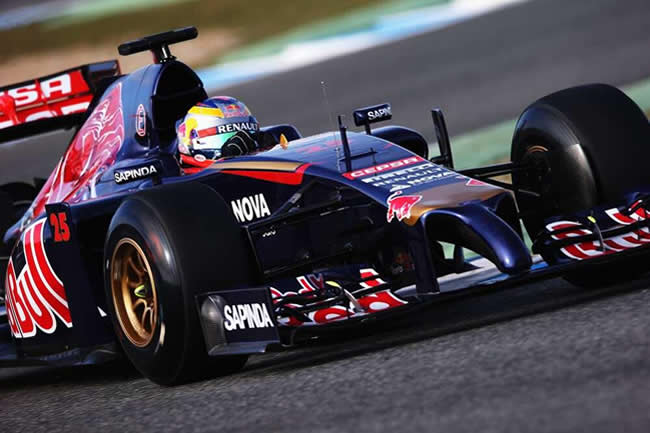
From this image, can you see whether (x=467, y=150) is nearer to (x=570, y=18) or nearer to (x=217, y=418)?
(x=570, y=18)

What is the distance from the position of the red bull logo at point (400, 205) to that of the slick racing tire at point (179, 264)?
0.67m

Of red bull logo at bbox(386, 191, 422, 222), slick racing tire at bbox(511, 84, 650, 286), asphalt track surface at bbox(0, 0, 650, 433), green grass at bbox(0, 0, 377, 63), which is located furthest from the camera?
green grass at bbox(0, 0, 377, 63)

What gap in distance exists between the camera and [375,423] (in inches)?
153

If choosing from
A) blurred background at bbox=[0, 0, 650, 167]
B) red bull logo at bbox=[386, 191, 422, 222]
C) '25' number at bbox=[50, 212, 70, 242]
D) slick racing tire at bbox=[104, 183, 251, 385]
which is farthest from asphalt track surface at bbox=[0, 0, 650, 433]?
blurred background at bbox=[0, 0, 650, 167]

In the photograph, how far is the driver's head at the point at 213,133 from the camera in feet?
21.6

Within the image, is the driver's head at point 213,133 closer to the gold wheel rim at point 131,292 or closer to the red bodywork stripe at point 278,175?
the red bodywork stripe at point 278,175

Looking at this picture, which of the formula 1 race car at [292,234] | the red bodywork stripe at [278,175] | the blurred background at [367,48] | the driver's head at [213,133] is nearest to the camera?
the formula 1 race car at [292,234]

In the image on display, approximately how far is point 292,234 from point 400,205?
3.02 ft

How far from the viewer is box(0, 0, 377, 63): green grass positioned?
1703 centimetres

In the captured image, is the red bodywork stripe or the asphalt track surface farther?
the red bodywork stripe

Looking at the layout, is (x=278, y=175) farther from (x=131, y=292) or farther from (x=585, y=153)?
(x=585, y=153)

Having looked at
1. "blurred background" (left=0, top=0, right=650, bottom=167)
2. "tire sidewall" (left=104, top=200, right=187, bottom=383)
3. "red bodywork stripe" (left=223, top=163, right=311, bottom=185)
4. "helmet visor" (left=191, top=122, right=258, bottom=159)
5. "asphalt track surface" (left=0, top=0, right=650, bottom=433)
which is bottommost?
"asphalt track surface" (left=0, top=0, right=650, bottom=433)

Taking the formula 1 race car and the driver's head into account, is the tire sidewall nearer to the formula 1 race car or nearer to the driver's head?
the formula 1 race car

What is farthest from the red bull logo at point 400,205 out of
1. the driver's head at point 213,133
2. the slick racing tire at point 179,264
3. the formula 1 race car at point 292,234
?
the driver's head at point 213,133
